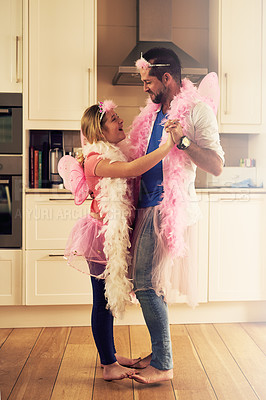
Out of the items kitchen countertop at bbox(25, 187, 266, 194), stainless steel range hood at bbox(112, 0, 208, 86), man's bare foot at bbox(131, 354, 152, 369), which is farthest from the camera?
stainless steel range hood at bbox(112, 0, 208, 86)

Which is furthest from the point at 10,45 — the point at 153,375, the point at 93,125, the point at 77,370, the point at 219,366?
the point at 219,366

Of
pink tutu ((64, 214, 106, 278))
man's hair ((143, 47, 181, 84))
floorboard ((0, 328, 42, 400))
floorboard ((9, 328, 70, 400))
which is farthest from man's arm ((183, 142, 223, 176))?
floorboard ((0, 328, 42, 400))

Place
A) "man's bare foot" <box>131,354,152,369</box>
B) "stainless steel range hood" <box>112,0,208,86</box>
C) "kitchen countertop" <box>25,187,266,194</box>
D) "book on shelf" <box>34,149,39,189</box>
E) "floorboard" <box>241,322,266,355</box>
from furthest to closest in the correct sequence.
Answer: "stainless steel range hood" <box>112,0,208,86</box>
"book on shelf" <box>34,149,39,189</box>
"kitchen countertop" <box>25,187,266,194</box>
"floorboard" <box>241,322,266,355</box>
"man's bare foot" <box>131,354,152,369</box>

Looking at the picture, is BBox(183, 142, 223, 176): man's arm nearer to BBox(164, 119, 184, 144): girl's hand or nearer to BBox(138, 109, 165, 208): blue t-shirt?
BBox(164, 119, 184, 144): girl's hand

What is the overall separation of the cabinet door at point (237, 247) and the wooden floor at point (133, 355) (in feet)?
0.79

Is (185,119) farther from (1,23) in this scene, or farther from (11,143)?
(1,23)

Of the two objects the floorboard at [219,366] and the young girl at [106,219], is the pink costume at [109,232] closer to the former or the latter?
the young girl at [106,219]

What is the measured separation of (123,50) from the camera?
3611 millimetres

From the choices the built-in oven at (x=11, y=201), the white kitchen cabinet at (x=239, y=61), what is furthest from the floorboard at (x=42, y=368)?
the white kitchen cabinet at (x=239, y=61)

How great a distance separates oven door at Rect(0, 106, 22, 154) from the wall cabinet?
1.11 ft

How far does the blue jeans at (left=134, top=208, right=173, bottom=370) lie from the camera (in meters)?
2.13

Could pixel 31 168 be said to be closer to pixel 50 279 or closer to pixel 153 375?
pixel 50 279

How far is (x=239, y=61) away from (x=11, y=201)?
1.82 meters

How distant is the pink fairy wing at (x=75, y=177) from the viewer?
7.39 feet
